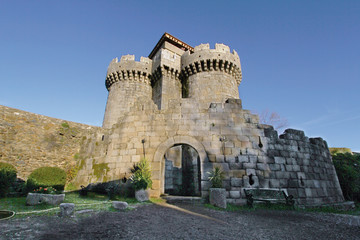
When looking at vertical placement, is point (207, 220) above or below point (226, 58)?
below

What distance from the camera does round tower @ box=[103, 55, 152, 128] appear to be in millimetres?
17219

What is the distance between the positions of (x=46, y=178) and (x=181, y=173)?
7.76 meters

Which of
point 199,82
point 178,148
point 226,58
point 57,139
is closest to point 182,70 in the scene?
point 199,82

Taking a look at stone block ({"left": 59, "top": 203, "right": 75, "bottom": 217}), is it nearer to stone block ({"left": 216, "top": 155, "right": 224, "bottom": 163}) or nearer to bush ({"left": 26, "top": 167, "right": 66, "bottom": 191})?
bush ({"left": 26, "top": 167, "right": 66, "bottom": 191})

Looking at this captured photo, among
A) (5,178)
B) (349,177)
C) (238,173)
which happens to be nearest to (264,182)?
(238,173)

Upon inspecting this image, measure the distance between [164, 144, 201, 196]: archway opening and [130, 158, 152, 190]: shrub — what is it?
3.52 m

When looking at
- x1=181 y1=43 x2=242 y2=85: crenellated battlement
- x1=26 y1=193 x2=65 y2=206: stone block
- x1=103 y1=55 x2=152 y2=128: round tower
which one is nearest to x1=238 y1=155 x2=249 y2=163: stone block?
x1=26 y1=193 x2=65 y2=206: stone block

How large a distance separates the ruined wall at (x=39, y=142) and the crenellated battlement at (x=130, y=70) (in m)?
7.50

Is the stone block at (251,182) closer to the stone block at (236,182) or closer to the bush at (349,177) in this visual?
the stone block at (236,182)

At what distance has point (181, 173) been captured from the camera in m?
12.1

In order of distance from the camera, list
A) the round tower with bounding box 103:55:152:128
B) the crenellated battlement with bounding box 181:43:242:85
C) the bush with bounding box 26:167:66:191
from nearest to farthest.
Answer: the bush with bounding box 26:167:66:191
the crenellated battlement with bounding box 181:43:242:85
the round tower with bounding box 103:55:152:128

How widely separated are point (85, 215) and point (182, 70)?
15063 mm

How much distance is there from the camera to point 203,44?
1697 centimetres

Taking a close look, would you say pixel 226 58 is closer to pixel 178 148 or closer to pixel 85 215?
pixel 178 148
